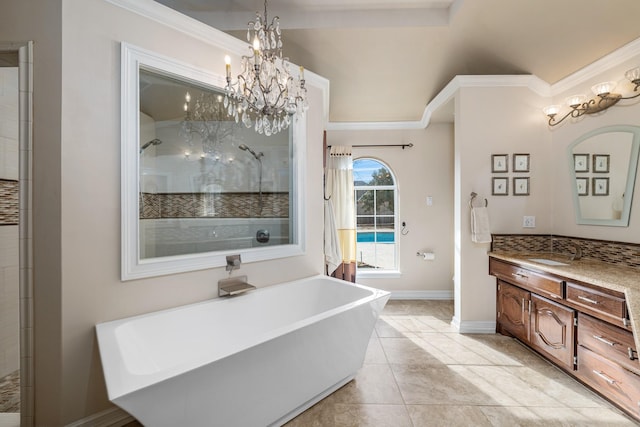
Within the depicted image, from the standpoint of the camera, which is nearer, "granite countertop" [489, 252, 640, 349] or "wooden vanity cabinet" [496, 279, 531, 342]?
"granite countertop" [489, 252, 640, 349]

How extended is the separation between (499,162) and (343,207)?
6.03ft

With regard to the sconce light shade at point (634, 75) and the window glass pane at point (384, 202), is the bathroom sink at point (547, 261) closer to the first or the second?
the sconce light shade at point (634, 75)

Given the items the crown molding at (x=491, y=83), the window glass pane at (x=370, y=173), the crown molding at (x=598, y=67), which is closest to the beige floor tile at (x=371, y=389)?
the window glass pane at (x=370, y=173)

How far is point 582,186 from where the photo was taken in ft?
8.05

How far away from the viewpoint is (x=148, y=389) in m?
0.96

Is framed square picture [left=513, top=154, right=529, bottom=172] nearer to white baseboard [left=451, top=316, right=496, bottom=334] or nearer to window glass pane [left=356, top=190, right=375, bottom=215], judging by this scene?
white baseboard [left=451, top=316, right=496, bottom=334]

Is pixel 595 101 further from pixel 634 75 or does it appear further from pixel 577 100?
pixel 634 75

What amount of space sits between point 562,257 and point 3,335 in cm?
469

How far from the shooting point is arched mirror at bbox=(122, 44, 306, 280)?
63.7 inches

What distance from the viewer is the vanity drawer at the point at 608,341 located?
60.4 inches

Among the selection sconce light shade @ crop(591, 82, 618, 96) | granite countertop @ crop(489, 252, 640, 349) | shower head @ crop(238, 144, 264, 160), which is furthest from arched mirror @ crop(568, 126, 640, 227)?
shower head @ crop(238, 144, 264, 160)

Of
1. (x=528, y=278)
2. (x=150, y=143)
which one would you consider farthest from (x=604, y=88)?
(x=150, y=143)

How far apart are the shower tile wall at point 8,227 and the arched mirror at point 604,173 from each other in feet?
15.6

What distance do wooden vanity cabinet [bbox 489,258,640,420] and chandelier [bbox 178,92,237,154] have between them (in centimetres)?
291
